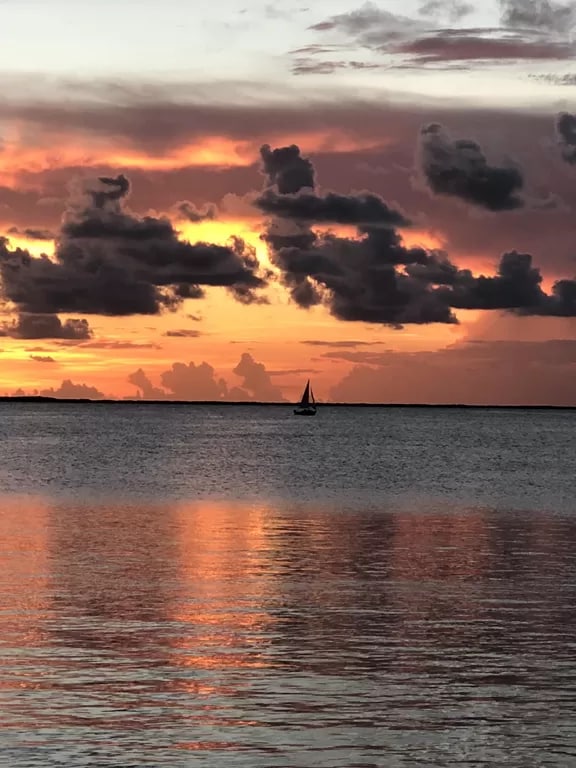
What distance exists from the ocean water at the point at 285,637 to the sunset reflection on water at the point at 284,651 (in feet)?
0.21

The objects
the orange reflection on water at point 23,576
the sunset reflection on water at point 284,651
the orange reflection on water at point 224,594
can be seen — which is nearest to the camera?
the sunset reflection on water at point 284,651

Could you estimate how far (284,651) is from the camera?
83.5 ft

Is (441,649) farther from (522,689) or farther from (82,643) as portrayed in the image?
(82,643)

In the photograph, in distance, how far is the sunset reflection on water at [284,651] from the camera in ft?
62.0

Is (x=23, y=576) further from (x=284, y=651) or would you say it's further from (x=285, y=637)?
(x=284, y=651)

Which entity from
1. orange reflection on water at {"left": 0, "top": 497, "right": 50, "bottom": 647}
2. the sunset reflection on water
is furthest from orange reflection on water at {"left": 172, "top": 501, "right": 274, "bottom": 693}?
orange reflection on water at {"left": 0, "top": 497, "right": 50, "bottom": 647}

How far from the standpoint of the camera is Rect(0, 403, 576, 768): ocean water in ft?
62.2

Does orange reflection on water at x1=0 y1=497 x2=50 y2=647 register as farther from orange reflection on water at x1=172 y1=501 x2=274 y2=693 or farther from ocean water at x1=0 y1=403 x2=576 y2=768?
orange reflection on water at x1=172 y1=501 x2=274 y2=693

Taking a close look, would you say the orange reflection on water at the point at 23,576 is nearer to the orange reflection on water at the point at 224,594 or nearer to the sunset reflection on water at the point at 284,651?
the sunset reflection on water at the point at 284,651

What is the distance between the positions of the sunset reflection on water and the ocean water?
0.06 meters

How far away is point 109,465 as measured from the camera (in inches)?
4464

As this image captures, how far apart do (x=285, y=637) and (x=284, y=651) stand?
153cm

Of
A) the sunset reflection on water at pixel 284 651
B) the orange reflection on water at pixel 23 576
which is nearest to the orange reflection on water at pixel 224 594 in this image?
the sunset reflection on water at pixel 284 651

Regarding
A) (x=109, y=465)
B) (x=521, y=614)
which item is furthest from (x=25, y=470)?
(x=521, y=614)
